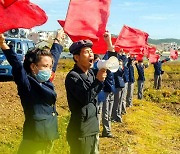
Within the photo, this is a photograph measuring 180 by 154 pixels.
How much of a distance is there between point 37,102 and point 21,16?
50.3 inches

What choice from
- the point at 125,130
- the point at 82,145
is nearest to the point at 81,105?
the point at 82,145

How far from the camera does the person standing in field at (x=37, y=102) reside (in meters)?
3.98

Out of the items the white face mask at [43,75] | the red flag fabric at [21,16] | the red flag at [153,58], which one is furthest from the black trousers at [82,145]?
the red flag at [153,58]

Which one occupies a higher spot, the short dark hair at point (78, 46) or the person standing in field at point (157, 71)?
the short dark hair at point (78, 46)

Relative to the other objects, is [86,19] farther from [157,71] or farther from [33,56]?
[157,71]

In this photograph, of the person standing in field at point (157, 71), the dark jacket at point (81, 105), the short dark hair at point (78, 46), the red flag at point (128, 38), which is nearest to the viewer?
the dark jacket at point (81, 105)

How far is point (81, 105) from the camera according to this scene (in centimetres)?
451

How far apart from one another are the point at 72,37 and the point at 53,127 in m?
1.77

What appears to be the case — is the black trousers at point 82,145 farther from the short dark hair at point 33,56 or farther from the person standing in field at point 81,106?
the short dark hair at point 33,56

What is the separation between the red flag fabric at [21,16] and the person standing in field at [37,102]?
2.32ft

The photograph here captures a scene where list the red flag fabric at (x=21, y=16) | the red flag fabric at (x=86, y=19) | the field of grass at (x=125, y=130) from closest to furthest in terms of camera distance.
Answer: the red flag fabric at (x=21, y=16) → the red flag fabric at (x=86, y=19) → the field of grass at (x=125, y=130)

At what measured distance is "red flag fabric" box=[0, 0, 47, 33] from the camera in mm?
4680

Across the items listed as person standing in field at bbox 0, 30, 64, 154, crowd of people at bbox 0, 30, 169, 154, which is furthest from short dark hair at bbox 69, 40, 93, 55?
person standing in field at bbox 0, 30, 64, 154

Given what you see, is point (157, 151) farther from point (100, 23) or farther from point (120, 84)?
point (100, 23)
